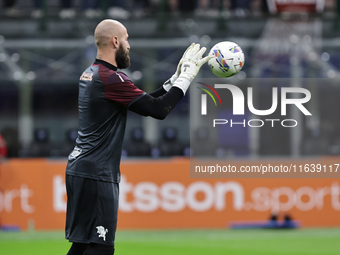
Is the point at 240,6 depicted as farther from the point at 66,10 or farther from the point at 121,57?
the point at 121,57

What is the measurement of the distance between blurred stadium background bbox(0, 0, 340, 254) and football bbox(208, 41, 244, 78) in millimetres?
4343

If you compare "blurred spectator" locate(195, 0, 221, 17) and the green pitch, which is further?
"blurred spectator" locate(195, 0, 221, 17)

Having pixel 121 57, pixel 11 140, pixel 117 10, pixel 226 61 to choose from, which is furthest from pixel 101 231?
pixel 117 10

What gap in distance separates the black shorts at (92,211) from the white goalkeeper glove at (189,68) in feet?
3.24

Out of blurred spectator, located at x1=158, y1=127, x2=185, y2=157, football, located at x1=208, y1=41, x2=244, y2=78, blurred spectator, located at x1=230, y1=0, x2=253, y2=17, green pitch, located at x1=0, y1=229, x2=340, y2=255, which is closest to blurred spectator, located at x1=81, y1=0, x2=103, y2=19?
blurred spectator, located at x1=230, y1=0, x2=253, y2=17

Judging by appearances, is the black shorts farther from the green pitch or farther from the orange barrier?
the orange barrier

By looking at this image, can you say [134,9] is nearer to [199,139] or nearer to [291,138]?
[199,139]

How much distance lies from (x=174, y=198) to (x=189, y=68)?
18.2ft

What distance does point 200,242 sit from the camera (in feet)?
28.0

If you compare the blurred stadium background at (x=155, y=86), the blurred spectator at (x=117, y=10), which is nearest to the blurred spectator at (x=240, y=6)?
the blurred stadium background at (x=155, y=86)

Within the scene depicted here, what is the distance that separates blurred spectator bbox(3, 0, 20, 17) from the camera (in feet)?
46.9

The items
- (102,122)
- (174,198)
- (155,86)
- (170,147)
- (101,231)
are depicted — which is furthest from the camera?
(155,86)

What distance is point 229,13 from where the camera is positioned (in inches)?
559

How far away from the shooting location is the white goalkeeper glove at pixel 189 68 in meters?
4.36
